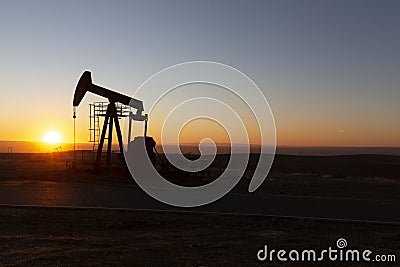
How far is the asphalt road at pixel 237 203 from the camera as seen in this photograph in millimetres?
12945

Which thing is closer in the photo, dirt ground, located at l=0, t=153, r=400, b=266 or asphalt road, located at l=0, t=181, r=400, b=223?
dirt ground, located at l=0, t=153, r=400, b=266

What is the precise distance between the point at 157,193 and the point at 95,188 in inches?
106

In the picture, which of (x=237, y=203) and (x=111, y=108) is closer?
(x=237, y=203)

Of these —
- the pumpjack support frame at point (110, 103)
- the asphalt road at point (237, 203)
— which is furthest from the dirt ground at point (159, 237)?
the pumpjack support frame at point (110, 103)

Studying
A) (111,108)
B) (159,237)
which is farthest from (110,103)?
(159,237)

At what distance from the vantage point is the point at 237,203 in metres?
15.1

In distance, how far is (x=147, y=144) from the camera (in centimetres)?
2784

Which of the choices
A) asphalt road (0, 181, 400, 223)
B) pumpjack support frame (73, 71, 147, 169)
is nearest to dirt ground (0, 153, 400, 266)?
asphalt road (0, 181, 400, 223)

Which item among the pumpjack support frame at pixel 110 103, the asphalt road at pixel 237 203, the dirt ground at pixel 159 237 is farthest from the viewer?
the pumpjack support frame at pixel 110 103

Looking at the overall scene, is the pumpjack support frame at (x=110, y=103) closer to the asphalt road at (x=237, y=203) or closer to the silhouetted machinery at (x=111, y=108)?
the silhouetted machinery at (x=111, y=108)

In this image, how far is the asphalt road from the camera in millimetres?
12945

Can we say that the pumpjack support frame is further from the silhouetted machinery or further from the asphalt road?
the asphalt road

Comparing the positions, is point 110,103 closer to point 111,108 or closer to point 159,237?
point 111,108

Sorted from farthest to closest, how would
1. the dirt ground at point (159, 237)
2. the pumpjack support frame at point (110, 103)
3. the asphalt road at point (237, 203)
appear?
the pumpjack support frame at point (110, 103) → the asphalt road at point (237, 203) → the dirt ground at point (159, 237)
